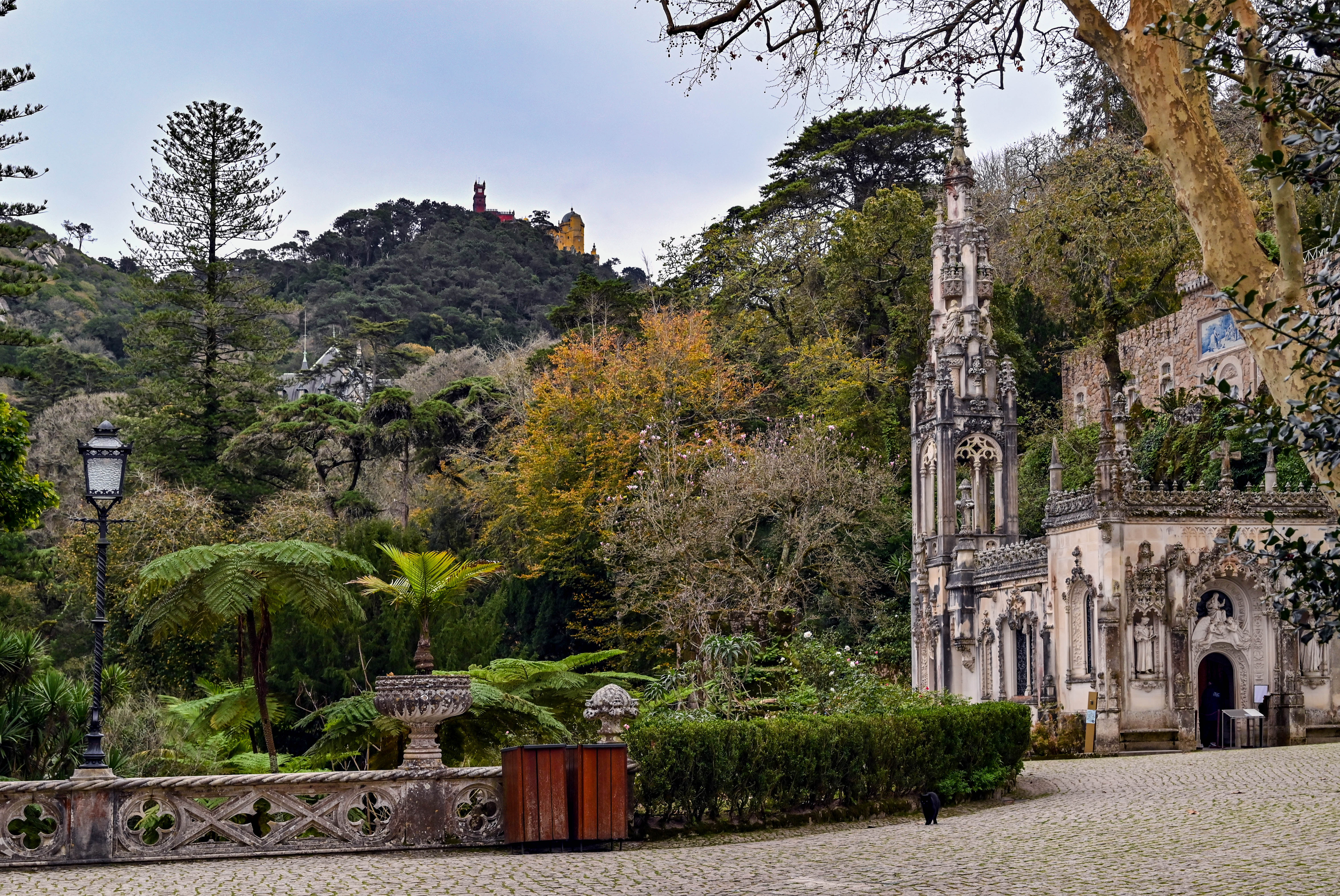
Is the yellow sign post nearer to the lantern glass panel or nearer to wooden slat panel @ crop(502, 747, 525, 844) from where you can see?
wooden slat panel @ crop(502, 747, 525, 844)

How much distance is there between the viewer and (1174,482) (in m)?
23.7

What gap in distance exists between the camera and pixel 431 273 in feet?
284

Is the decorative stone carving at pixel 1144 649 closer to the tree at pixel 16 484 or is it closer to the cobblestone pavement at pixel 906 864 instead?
the cobblestone pavement at pixel 906 864

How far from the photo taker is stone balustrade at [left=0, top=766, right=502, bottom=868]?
36.7 ft

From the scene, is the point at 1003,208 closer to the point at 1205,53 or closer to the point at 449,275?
the point at 1205,53

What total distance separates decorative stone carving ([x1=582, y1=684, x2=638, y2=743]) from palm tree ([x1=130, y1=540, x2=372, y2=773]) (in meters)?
4.56

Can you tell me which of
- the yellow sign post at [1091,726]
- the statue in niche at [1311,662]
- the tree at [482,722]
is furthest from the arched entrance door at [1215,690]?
the tree at [482,722]

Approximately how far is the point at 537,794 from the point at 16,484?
12.2 meters

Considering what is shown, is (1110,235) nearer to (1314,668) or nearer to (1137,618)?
(1314,668)

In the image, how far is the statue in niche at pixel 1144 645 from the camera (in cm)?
2241

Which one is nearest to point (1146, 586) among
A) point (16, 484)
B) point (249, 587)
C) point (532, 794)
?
point (532, 794)

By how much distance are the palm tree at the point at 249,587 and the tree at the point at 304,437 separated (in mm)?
22707

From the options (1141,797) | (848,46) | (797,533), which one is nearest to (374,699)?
(848,46)

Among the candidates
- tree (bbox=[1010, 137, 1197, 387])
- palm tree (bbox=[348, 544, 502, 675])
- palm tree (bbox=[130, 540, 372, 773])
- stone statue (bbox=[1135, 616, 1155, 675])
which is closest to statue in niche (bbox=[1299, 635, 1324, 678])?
stone statue (bbox=[1135, 616, 1155, 675])
